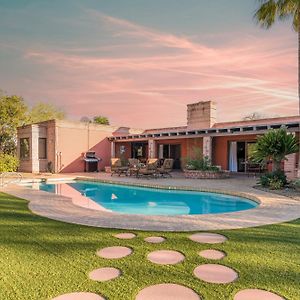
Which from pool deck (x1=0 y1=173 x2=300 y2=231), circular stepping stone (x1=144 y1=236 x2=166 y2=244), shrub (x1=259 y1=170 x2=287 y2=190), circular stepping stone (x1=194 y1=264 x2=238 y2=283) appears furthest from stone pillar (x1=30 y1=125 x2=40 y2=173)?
circular stepping stone (x1=194 y1=264 x2=238 y2=283)

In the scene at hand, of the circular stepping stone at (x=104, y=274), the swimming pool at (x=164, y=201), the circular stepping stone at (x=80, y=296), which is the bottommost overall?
the swimming pool at (x=164, y=201)

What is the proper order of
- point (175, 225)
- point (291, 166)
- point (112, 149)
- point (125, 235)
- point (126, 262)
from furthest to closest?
point (112, 149), point (291, 166), point (175, 225), point (125, 235), point (126, 262)

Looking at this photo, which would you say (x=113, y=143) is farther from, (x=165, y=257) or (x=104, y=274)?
(x=104, y=274)

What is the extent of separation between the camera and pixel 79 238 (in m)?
4.64

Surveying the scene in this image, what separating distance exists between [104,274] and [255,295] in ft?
5.62

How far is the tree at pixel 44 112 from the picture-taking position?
3359 cm

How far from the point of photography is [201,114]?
21859 mm

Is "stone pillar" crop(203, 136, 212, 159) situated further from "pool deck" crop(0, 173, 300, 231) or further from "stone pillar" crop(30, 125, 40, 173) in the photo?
"stone pillar" crop(30, 125, 40, 173)

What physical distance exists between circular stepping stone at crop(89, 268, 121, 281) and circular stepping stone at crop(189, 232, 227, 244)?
5.49 feet

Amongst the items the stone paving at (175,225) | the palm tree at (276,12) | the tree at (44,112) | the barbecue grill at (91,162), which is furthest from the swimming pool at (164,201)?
the tree at (44,112)

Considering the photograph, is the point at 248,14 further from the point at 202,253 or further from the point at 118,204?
the point at 202,253

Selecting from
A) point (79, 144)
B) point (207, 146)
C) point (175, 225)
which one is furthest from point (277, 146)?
point (79, 144)

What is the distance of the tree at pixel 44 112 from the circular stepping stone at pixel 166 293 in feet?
107

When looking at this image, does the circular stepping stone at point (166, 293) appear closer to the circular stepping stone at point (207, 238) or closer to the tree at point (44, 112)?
the circular stepping stone at point (207, 238)
